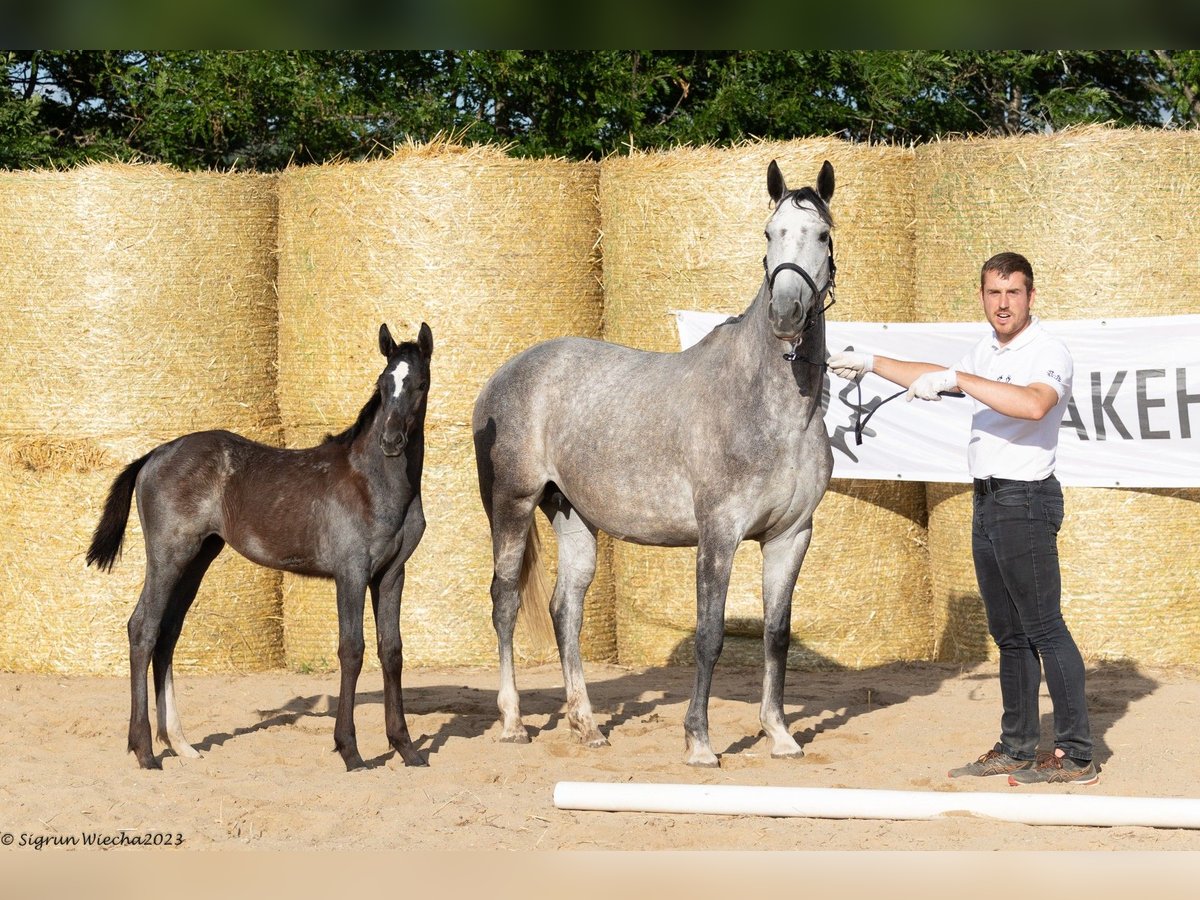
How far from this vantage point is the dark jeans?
15.9ft

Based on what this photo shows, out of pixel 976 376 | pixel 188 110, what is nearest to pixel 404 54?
pixel 188 110

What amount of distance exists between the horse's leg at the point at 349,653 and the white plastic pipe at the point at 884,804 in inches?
50.5

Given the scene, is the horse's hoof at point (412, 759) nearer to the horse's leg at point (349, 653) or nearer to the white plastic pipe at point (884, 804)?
the horse's leg at point (349, 653)

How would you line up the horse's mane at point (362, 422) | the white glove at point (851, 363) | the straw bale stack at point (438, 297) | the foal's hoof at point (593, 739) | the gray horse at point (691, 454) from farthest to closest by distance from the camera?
the straw bale stack at point (438, 297) < the foal's hoof at point (593, 739) < the horse's mane at point (362, 422) < the gray horse at point (691, 454) < the white glove at point (851, 363)

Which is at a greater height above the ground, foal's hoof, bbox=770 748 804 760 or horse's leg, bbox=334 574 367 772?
horse's leg, bbox=334 574 367 772

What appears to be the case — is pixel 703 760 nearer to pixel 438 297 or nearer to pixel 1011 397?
pixel 1011 397

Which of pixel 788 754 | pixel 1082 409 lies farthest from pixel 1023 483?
pixel 1082 409

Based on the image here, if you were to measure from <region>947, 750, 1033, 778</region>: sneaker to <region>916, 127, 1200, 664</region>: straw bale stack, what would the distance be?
7.58 feet

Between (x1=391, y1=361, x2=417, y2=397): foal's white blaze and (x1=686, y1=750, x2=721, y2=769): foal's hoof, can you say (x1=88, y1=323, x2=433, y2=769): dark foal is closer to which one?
(x1=391, y1=361, x2=417, y2=397): foal's white blaze

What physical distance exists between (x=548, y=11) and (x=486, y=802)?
161 inches

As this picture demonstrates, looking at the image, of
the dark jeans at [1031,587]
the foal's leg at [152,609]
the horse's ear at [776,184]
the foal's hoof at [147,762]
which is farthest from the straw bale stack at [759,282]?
the foal's hoof at [147,762]

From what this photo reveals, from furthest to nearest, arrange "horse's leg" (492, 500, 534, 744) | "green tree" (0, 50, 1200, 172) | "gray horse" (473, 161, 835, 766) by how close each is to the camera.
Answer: "green tree" (0, 50, 1200, 172) → "horse's leg" (492, 500, 534, 744) → "gray horse" (473, 161, 835, 766)

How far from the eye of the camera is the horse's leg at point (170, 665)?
227 inches

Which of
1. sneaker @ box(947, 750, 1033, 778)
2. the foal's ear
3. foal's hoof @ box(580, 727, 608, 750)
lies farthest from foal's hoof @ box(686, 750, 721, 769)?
the foal's ear
